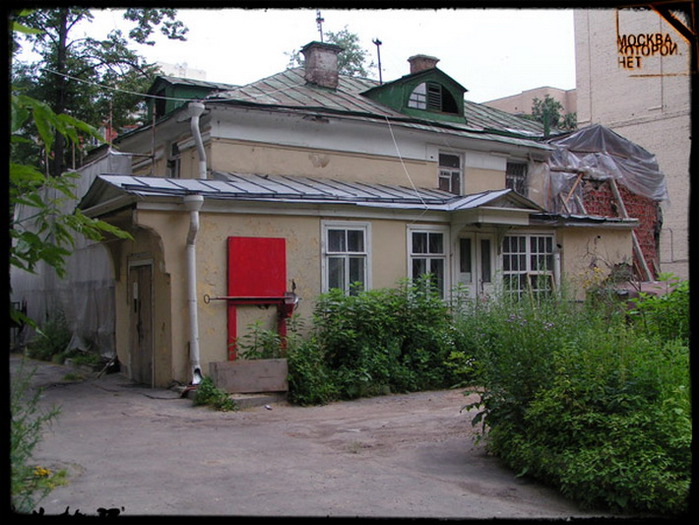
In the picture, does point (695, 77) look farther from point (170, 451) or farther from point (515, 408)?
point (170, 451)

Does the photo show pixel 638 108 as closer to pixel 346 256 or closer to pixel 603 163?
pixel 603 163

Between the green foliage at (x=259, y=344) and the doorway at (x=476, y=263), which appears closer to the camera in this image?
the green foliage at (x=259, y=344)

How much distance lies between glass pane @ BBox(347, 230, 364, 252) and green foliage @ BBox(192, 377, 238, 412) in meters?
4.05

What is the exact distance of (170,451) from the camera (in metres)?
7.47

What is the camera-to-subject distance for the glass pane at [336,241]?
12781mm

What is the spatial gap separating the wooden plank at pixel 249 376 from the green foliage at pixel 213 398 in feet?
0.43

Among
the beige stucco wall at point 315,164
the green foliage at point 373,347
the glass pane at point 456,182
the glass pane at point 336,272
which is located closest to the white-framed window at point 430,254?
the green foliage at point 373,347

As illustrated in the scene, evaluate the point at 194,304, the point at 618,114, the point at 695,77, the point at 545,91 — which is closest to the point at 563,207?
the point at 618,114

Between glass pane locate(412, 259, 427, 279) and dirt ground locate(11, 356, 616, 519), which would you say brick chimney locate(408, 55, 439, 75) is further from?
Result: dirt ground locate(11, 356, 616, 519)

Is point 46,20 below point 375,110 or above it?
above

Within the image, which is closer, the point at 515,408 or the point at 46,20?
the point at 515,408

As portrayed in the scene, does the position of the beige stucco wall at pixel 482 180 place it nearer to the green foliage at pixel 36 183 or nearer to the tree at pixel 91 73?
the tree at pixel 91 73

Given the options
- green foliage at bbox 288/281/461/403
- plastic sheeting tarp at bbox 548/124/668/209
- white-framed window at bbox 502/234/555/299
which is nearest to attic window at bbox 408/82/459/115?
plastic sheeting tarp at bbox 548/124/668/209
